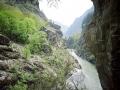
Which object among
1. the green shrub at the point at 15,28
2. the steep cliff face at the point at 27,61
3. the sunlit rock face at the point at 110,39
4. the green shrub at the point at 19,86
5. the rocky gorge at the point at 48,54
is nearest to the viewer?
the sunlit rock face at the point at 110,39

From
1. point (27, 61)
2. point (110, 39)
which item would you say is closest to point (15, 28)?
point (27, 61)

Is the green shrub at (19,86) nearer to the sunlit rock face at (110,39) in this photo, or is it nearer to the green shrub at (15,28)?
the green shrub at (15,28)

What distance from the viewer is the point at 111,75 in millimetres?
16906

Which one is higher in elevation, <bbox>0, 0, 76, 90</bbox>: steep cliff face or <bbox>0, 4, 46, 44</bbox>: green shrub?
<bbox>0, 4, 46, 44</bbox>: green shrub

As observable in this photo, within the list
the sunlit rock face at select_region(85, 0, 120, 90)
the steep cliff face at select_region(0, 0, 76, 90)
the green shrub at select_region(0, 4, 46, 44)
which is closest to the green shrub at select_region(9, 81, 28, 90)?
the steep cliff face at select_region(0, 0, 76, 90)

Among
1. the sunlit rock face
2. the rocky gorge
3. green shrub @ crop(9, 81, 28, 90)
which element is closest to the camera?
the sunlit rock face

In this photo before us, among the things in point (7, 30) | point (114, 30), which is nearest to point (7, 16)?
point (7, 30)

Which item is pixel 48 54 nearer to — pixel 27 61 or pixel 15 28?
pixel 15 28

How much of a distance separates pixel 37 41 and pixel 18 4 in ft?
82.4

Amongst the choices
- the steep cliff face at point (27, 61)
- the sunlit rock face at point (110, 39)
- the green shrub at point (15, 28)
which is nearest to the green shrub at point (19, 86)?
the steep cliff face at point (27, 61)

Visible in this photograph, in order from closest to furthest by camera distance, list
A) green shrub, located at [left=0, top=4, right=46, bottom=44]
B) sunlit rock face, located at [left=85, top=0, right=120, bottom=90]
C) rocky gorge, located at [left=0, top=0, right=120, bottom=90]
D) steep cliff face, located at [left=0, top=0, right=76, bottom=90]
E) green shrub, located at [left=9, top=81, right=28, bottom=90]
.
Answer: sunlit rock face, located at [left=85, top=0, right=120, bottom=90], rocky gorge, located at [left=0, top=0, right=120, bottom=90], steep cliff face, located at [left=0, top=0, right=76, bottom=90], green shrub, located at [left=9, top=81, right=28, bottom=90], green shrub, located at [left=0, top=4, right=46, bottom=44]

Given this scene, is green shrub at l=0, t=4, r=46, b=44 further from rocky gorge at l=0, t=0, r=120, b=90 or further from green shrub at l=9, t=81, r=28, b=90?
green shrub at l=9, t=81, r=28, b=90

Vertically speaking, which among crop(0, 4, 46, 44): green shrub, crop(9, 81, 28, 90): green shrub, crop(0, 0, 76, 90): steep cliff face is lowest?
crop(9, 81, 28, 90): green shrub

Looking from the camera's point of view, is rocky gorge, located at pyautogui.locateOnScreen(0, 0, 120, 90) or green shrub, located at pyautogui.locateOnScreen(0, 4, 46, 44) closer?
rocky gorge, located at pyautogui.locateOnScreen(0, 0, 120, 90)
